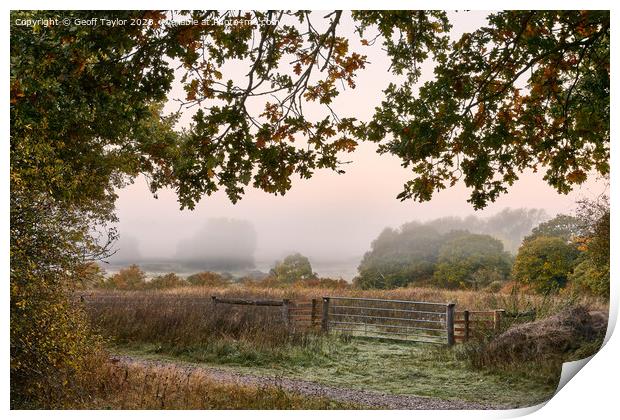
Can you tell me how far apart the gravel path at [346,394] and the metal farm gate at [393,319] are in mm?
1015

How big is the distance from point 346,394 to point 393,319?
5.74ft

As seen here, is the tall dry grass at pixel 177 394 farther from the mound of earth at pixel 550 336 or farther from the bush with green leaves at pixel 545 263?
the bush with green leaves at pixel 545 263

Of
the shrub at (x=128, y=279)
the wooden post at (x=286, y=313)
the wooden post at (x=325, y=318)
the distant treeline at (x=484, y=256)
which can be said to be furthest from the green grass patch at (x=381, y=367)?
the distant treeline at (x=484, y=256)

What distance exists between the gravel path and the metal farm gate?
102 cm

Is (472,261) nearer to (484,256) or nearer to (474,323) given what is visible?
(484,256)

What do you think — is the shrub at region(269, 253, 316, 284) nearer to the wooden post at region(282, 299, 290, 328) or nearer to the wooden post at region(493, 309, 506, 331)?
the wooden post at region(282, 299, 290, 328)

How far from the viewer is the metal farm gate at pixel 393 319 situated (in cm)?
665

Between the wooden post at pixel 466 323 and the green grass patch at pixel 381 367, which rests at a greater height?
the wooden post at pixel 466 323

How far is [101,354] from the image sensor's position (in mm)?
5215

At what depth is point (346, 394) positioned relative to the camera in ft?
18.0
